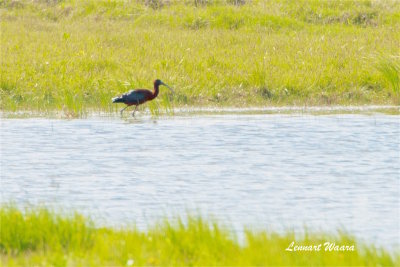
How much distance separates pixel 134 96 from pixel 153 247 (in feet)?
32.8

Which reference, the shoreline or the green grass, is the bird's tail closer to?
the shoreline

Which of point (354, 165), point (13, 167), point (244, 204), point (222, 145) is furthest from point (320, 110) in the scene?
point (244, 204)

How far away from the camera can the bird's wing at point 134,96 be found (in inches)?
667

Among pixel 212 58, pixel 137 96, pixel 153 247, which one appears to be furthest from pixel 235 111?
pixel 153 247

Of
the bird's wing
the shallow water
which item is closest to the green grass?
the shallow water

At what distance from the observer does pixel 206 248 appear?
6.98 m

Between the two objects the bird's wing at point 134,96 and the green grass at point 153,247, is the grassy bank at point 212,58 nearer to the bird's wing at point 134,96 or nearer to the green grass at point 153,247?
the bird's wing at point 134,96

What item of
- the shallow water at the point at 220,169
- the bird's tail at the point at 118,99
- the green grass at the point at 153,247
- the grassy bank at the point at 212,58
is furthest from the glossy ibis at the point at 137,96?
the green grass at the point at 153,247

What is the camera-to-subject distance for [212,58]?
779 inches

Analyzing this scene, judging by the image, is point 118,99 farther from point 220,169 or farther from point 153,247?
point 153,247

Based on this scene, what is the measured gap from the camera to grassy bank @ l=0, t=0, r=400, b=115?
18078 millimetres

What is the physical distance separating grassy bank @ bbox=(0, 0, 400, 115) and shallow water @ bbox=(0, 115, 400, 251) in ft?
4.95

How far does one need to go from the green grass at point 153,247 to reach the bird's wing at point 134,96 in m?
9.33

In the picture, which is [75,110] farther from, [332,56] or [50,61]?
[332,56]
